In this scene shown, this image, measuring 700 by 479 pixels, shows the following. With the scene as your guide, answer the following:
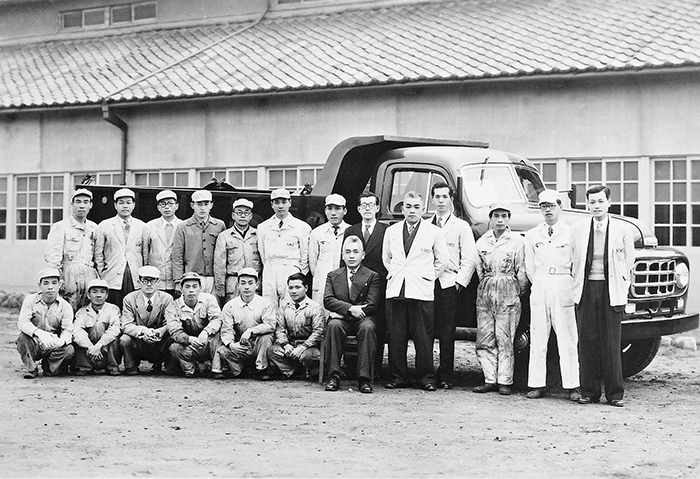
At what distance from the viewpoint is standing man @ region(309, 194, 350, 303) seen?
9.70m

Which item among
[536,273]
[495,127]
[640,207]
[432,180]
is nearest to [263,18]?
[495,127]

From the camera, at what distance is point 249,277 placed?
956cm

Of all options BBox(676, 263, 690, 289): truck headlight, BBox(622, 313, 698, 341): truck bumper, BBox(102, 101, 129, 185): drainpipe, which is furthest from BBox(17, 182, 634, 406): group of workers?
BBox(102, 101, 129, 185): drainpipe

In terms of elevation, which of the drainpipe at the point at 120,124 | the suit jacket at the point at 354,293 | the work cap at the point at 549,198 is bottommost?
the suit jacket at the point at 354,293

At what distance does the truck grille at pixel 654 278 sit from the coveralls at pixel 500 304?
42.8 inches

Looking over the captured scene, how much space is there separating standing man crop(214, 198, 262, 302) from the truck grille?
3.71 m

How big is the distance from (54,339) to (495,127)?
26.1 ft

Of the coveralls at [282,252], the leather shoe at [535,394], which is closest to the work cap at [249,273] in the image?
the coveralls at [282,252]

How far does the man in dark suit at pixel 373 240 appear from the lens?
9.30 metres

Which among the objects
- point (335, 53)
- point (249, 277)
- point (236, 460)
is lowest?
point (236, 460)

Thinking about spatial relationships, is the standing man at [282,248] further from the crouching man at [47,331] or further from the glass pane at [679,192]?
the glass pane at [679,192]

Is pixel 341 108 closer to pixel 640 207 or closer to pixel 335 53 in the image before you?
pixel 335 53

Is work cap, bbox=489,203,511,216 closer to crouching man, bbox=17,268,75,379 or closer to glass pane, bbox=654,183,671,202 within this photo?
crouching man, bbox=17,268,75,379

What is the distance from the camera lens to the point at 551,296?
28.2 feet
